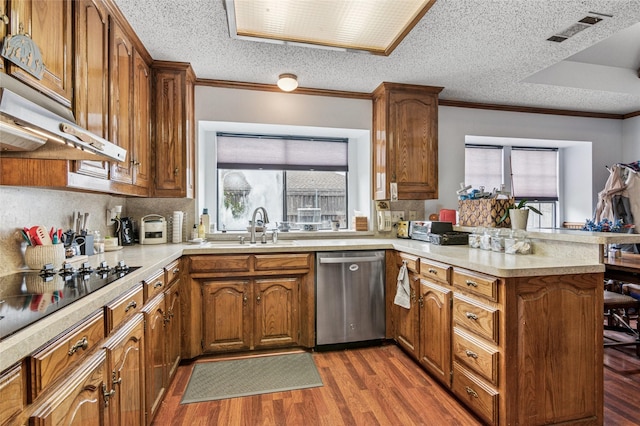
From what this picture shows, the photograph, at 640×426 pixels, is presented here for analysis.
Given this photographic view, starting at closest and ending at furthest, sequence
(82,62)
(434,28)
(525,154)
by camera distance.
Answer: (82,62) < (434,28) < (525,154)

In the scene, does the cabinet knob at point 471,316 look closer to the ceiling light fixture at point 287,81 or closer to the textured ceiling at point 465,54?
the textured ceiling at point 465,54

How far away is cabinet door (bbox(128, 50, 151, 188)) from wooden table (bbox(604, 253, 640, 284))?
144 inches

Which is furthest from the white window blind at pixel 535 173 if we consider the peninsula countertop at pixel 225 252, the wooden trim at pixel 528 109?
the peninsula countertop at pixel 225 252

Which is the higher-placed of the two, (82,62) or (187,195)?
(82,62)

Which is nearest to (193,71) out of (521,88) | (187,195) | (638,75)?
(187,195)

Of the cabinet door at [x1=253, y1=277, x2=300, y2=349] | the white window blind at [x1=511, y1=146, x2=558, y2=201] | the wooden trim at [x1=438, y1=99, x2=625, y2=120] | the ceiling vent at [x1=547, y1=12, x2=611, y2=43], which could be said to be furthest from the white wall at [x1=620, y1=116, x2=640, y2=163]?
the cabinet door at [x1=253, y1=277, x2=300, y2=349]

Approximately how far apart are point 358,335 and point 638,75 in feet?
13.1

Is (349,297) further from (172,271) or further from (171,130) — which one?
(171,130)

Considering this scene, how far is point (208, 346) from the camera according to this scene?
2.56 m

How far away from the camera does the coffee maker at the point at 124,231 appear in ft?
8.75

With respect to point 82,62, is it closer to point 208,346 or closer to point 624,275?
point 208,346

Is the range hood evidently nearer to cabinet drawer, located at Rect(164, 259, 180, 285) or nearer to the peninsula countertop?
the peninsula countertop

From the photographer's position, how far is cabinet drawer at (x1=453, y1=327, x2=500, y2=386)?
1680 mm

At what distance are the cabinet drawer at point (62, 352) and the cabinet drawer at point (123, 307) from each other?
0.05 m
